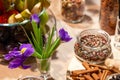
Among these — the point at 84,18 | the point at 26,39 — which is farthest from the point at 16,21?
the point at 84,18

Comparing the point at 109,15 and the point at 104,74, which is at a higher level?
the point at 109,15

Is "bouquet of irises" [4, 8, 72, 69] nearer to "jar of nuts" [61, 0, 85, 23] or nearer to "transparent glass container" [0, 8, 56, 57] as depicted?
"transparent glass container" [0, 8, 56, 57]

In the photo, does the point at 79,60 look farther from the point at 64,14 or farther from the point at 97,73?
the point at 64,14

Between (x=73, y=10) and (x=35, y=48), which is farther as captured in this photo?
(x=73, y=10)

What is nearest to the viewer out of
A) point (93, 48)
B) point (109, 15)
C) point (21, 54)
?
point (21, 54)

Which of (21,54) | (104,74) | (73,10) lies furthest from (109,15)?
(21,54)

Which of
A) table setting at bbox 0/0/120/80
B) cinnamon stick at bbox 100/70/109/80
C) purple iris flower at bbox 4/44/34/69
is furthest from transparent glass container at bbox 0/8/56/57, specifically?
cinnamon stick at bbox 100/70/109/80

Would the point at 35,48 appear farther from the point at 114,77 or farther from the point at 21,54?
the point at 114,77
